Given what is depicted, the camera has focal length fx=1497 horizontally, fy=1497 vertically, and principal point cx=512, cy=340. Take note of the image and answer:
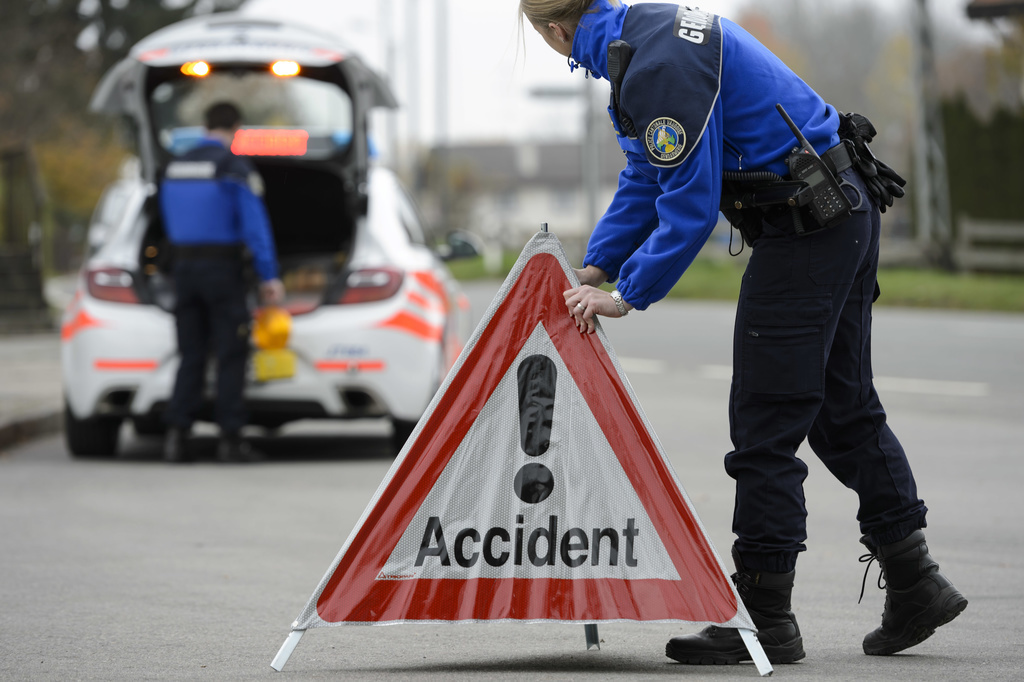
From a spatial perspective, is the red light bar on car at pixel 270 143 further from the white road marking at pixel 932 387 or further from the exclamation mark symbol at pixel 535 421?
the exclamation mark symbol at pixel 535 421

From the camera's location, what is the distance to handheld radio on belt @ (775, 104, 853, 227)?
3771 mm

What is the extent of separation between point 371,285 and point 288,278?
1361mm

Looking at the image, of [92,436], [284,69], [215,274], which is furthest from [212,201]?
[92,436]

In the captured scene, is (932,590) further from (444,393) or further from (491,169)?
(491,169)

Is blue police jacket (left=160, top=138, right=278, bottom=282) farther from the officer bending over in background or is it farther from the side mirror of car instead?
the side mirror of car

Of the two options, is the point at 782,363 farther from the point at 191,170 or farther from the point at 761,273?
the point at 191,170

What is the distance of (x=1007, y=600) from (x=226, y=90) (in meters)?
8.48

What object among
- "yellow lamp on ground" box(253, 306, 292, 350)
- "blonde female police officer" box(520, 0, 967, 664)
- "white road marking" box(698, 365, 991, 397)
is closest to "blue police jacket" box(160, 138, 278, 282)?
"yellow lamp on ground" box(253, 306, 292, 350)

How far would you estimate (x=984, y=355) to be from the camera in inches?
583

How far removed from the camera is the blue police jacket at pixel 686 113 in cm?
364

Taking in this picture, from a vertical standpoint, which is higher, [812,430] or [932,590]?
[812,430]

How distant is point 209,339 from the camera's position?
8.38 meters

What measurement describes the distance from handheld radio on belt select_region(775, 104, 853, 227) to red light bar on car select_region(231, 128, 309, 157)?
5.70 meters

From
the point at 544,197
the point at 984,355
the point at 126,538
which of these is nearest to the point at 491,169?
the point at 544,197
